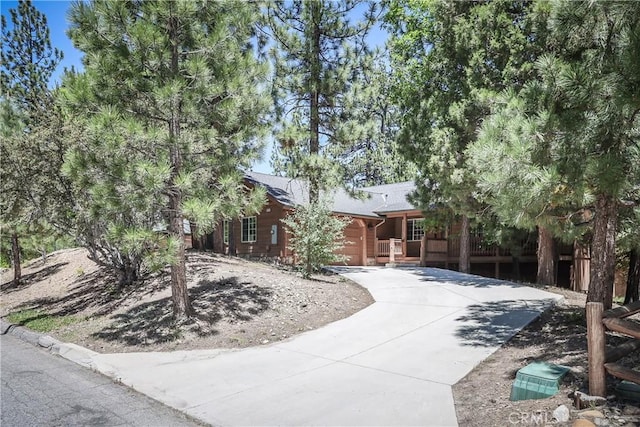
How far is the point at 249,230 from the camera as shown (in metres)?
20.9

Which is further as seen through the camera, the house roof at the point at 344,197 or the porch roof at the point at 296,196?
the house roof at the point at 344,197

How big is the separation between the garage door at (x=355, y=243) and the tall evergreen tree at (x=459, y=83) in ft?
17.2

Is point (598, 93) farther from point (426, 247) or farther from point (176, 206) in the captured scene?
point (426, 247)

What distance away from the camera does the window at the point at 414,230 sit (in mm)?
22312

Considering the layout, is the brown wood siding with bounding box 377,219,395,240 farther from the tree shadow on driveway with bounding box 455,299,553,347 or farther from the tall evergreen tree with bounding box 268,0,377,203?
the tree shadow on driveway with bounding box 455,299,553,347

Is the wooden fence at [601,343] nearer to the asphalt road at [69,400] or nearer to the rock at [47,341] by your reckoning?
the asphalt road at [69,400]

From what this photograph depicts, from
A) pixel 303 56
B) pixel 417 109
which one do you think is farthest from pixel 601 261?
pixel 303 56

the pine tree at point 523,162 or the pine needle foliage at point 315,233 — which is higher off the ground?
the pine tree at point 523,162

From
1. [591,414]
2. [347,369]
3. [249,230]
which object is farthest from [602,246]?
[249,230]

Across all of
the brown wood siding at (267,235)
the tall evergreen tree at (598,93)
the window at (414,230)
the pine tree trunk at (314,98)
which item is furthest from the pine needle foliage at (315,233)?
the window at (414,230)

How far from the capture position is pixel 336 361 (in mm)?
6289

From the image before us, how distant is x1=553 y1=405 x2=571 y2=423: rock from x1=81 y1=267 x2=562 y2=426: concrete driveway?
0.91 meters

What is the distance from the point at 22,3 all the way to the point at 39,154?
757 centimetres

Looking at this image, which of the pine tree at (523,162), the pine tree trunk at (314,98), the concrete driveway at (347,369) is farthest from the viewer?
the pine tree trunk at (314,98)
